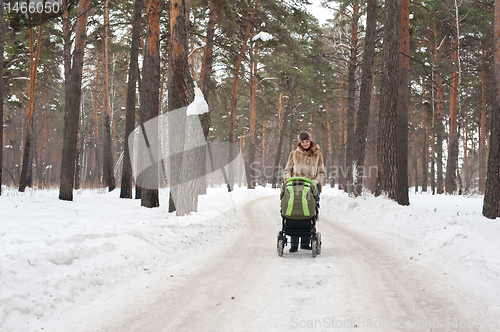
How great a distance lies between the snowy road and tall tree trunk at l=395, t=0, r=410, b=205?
21.1 feet

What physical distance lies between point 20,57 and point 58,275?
752 inches

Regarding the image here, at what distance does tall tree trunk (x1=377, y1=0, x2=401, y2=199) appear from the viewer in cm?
1209

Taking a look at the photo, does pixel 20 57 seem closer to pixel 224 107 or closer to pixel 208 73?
pixel 208 73

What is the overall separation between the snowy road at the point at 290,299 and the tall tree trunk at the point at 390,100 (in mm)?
6824

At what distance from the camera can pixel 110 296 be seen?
Answer: 13.2ft

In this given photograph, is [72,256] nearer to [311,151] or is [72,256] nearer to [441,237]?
[311,151]

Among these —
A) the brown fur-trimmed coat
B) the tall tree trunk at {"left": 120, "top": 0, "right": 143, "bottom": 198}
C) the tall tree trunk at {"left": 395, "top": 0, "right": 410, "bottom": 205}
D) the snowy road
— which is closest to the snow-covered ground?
the snowy road

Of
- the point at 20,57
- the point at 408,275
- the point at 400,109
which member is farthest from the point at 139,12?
the point at 408,275

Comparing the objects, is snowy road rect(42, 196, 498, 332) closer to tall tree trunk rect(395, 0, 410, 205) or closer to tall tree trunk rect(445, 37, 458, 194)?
tall tree trunk rect(395, 0, 410, 205)

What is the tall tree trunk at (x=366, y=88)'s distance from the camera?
50.8 ft

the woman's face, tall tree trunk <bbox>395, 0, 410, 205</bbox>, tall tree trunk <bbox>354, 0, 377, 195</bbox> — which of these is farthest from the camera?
tall tree trunk <bbox>354, 0, 377, 195</bbox>

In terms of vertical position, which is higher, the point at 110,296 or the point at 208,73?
the point at 208,73

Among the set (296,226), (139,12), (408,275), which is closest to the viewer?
(408,275)

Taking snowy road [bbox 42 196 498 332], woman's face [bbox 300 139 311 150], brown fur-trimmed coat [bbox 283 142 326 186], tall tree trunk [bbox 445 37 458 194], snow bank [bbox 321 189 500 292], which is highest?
tall tree trunk [bbox 445 37 458 194]
